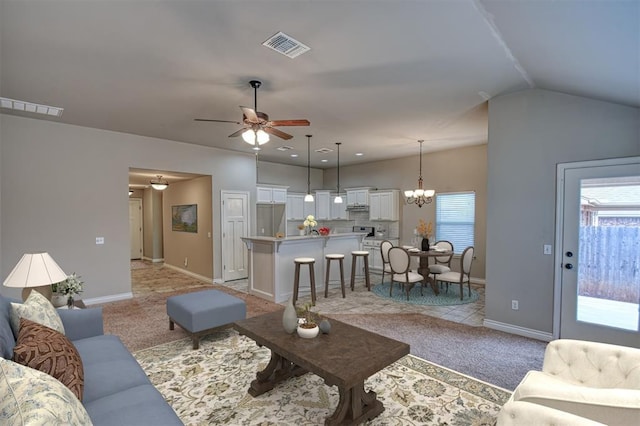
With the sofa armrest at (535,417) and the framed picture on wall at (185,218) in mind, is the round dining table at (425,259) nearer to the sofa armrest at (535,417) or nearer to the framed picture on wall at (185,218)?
the sofa armrest at (535,417)

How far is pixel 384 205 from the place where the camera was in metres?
8.34

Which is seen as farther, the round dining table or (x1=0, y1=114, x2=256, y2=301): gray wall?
the round dining table

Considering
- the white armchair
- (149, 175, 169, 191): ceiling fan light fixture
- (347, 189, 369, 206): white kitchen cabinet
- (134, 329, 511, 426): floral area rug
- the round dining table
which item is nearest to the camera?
the white armchair

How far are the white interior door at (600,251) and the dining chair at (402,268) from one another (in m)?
2.26

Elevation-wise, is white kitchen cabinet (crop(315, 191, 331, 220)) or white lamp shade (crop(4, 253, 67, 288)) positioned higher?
white kitchen cabinet (crop(315, 191, 331, 220))

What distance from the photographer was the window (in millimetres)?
7039

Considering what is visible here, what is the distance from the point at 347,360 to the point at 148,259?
33.6ft

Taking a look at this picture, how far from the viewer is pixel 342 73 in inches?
130

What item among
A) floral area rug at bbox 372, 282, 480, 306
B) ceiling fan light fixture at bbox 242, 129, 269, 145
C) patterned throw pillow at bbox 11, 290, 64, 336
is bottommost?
floral area rug at bbox 372, 282, 480, 306

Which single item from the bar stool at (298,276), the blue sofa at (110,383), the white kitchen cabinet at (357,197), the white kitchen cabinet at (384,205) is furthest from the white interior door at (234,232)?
the blue sofa at (110,383)

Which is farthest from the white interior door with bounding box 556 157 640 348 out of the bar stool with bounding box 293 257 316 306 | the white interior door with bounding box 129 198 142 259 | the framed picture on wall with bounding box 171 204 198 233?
the white interior door with bounding box 129 198 142 259

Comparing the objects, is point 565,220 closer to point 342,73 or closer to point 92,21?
point 342,73

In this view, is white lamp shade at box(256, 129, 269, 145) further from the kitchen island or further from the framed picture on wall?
the framed picture on wall

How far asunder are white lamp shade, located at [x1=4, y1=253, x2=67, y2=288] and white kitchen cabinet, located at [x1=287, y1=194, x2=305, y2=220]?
20.8 ft
